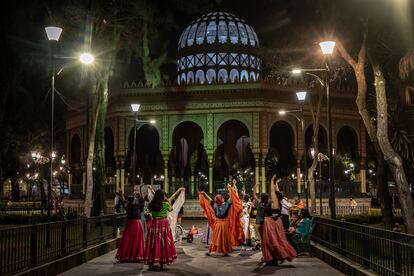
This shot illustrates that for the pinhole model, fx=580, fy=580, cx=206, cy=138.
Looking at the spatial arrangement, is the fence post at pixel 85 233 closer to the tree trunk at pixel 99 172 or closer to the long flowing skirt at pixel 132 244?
the long flowing skirt at pixel 132 244

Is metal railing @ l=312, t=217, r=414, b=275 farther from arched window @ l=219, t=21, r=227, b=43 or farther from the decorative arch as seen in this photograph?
arched window @ l=219, t=21, r=227, b=43

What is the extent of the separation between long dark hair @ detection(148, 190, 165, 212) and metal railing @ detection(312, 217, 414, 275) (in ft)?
13.4

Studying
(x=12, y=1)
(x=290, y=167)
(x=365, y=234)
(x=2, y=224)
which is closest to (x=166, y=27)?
(x=12, y=1)

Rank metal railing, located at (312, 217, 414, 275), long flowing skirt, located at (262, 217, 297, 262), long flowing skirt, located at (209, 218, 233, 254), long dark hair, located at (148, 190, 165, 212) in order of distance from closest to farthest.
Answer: metal railing, located at (312, 217, 414, 275), long dark hair, located at (148, 190, 165, 212), long flowing skirt, located at (262, 217, 297, 262), long flowing skirt, located at (209, 218, 233, 254)

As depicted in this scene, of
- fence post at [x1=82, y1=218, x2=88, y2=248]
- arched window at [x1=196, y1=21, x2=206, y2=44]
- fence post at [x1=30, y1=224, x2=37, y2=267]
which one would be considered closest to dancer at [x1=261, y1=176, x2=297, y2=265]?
fence post at [x1=82, y1=218, x2=88, y2=248]

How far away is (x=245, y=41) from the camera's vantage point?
58.7 meters

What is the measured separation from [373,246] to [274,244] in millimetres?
3521

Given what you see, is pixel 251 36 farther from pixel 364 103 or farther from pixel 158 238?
pixel 158 238

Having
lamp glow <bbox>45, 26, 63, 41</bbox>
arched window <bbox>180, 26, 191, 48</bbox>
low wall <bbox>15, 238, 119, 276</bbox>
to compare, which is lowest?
low wall <bbox>15, 238, 119, 276</bbox>

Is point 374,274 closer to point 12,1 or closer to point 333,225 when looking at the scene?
point 333,225

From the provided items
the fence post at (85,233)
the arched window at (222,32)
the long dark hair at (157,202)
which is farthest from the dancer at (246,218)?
the arched window at (222,32)

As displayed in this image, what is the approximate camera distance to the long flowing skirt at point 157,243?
1295 cm

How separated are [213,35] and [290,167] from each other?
15650 mm

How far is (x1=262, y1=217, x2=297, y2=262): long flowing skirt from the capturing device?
44.2ft
